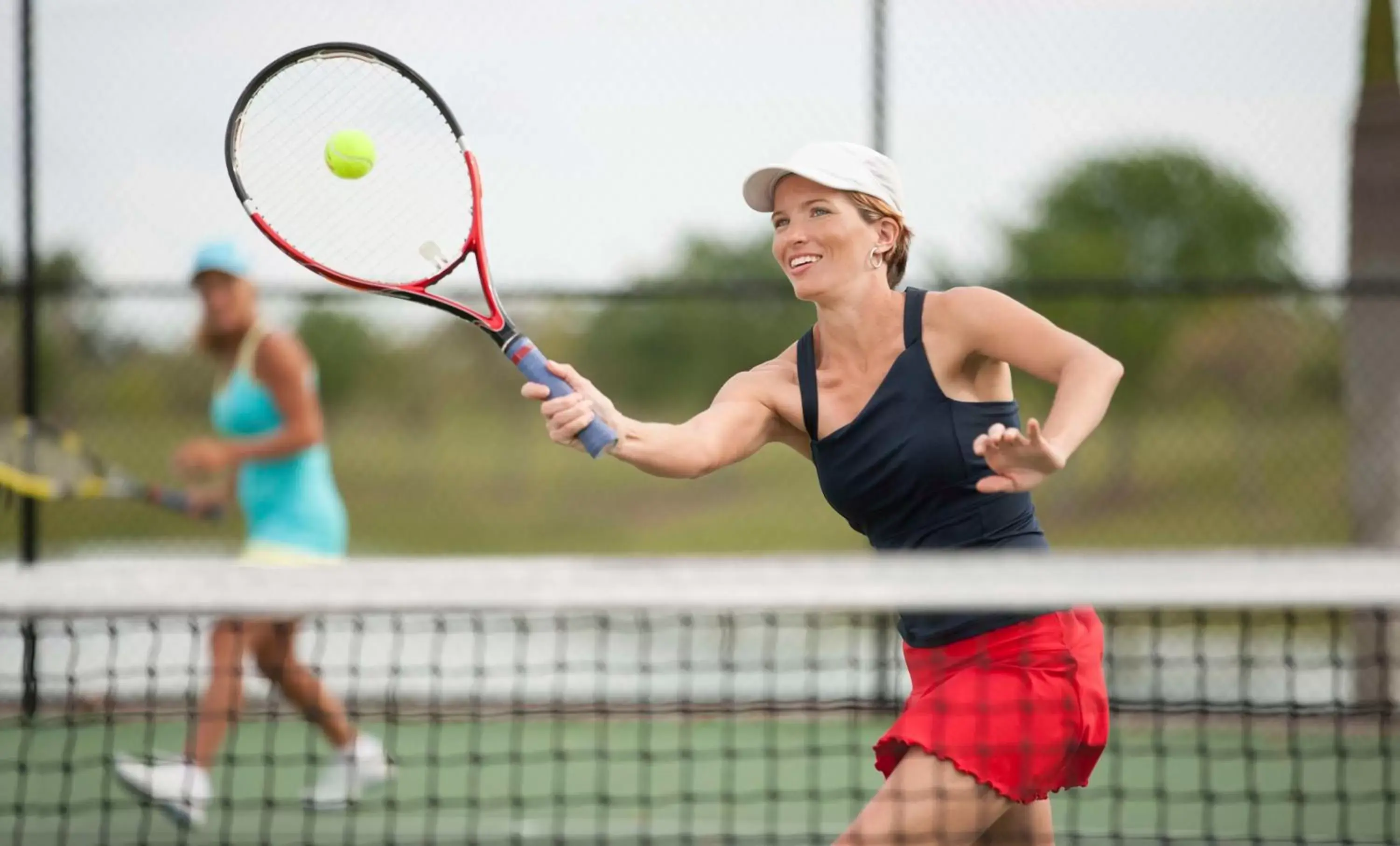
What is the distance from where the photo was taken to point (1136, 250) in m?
14.3

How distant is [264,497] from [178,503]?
0.72 metres

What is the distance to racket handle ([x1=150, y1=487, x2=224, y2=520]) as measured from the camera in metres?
4.72

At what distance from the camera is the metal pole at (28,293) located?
517 cm

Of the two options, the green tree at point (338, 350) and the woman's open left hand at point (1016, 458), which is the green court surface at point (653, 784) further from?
the green tree at point (338, 350)

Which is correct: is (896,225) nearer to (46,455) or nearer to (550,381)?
(550,381)

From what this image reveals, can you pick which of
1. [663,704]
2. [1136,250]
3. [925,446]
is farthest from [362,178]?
[1136,250]

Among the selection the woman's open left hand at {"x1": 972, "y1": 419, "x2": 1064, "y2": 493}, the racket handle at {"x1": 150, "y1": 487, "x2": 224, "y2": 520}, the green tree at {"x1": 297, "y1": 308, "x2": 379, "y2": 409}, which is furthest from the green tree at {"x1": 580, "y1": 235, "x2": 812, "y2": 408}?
the woman's open left hand at {"x1": 972, "y1": 419, "x2": 1064, "y2": 493}

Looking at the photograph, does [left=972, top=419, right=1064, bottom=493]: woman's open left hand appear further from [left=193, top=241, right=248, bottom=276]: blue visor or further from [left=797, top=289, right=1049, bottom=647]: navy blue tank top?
[left=193, top=241, right=248, bottom=276]: blue visor

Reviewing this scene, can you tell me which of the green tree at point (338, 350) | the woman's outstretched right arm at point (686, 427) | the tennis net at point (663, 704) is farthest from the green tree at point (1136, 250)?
the green tree at point (338, 350)

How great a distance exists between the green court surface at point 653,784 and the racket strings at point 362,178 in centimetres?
111

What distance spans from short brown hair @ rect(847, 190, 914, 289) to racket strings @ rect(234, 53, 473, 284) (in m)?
0.74

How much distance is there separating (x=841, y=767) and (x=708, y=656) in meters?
2.76

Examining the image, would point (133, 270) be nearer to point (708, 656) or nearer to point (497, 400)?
point (708, 656)

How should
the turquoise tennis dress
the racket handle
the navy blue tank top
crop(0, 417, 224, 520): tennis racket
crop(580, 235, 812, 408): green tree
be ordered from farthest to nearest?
crop(580, 235, 812, 408): green tree
crop(0, 417, 224, 520): tennis racket
the racket handle
the turquoise tennis dress
the navy blue tank top
